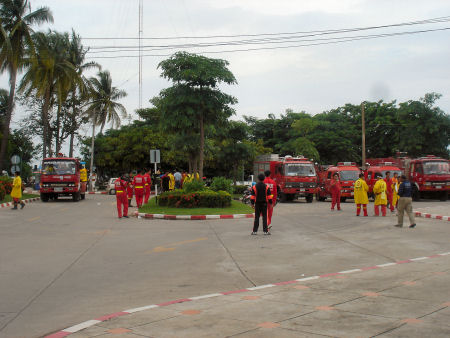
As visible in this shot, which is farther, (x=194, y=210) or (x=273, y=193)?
(x=194, y=210)

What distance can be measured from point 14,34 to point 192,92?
1465 cm

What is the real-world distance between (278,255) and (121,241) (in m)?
4.52

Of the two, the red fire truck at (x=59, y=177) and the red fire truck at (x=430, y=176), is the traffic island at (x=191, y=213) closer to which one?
the red fire truck at (x=59, y=177)

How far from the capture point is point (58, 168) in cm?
3184

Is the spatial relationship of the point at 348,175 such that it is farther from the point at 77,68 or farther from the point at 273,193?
the point at 77,68

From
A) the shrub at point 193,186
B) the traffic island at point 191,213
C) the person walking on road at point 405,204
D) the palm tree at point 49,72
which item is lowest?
the traffic island at point 191,213

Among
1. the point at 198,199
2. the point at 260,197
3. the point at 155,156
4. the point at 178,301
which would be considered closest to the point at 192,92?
the point at 155,156

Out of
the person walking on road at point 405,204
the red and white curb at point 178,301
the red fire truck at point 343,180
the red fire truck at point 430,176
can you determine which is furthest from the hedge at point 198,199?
the red fire truck at point 430,176

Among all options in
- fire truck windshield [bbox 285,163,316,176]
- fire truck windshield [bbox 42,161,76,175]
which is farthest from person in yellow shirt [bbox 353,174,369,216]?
fire truck windshield [bbox 42,161,76,175]

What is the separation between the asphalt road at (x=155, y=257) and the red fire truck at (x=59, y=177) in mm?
13486

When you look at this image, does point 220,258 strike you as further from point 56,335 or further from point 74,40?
point 74,40

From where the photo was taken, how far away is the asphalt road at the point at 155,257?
6.86 metres

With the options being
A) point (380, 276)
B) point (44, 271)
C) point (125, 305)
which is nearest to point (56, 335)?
point (125, 305)

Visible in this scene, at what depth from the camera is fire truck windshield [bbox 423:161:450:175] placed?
100 feet
